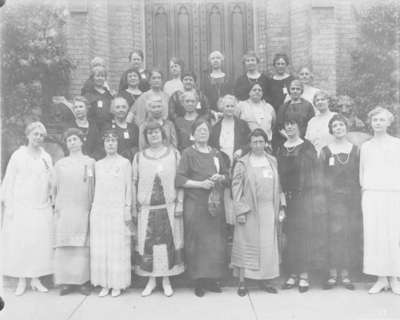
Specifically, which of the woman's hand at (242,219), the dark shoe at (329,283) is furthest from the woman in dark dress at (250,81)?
the dark shoe at (329,283)

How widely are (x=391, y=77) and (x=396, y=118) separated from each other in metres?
0.92

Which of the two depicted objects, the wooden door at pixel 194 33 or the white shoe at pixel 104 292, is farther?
the wooden door at pixel 194 33

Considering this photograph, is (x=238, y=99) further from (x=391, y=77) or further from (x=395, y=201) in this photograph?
(x=391, y=77)

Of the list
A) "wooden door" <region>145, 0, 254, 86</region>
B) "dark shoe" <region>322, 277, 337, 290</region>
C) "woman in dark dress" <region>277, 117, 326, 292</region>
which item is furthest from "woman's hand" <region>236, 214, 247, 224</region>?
"wooden door" <region>145, 0, 254, 86</region>

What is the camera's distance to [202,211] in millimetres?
4930

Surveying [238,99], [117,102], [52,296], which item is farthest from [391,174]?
[52,296]

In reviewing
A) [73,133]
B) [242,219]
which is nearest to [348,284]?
[242,219]

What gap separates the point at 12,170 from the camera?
504 centimetres

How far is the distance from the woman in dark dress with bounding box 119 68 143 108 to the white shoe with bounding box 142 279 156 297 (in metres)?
2.14

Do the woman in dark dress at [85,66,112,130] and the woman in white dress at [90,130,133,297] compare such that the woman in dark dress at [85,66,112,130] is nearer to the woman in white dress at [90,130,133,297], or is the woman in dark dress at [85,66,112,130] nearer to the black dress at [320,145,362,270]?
the woman in white dress at [90,130,133,297]

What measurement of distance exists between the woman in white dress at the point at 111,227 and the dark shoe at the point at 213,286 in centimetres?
77

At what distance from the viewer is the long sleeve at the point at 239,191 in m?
4.89

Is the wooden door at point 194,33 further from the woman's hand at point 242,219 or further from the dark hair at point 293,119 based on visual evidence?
the woman's hand at point 242,219

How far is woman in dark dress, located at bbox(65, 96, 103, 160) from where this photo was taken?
17.6 ft
